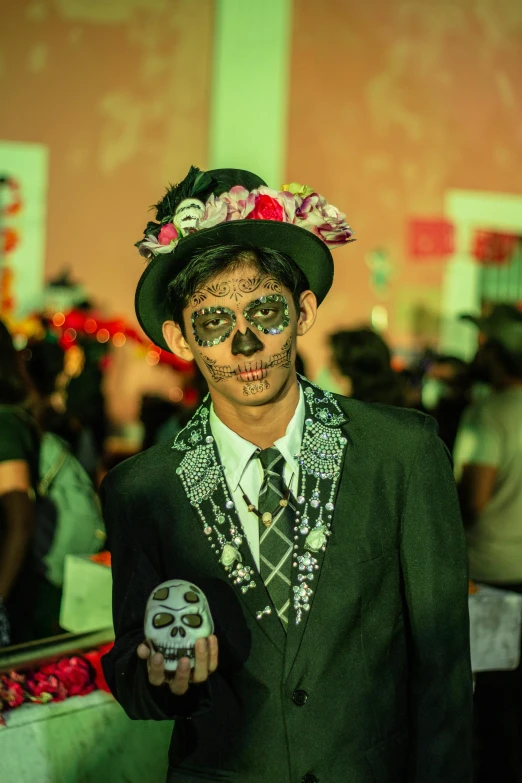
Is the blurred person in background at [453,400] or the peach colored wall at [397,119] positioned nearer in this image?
the blurred person in background at [453,400]

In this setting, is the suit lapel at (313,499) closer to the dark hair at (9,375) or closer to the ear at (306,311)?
the ear at (306,311)

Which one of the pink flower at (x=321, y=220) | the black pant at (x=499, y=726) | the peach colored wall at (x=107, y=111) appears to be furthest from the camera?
the peach colored wall at (x=107, y=111)

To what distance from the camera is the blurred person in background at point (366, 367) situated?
4.57m

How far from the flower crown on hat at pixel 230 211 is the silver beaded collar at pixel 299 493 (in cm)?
37

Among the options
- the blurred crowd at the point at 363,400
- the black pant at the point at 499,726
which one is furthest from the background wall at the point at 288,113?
the black pant at the point at 499,726

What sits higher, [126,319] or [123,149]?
[123,149]

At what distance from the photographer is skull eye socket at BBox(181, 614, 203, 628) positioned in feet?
5.47

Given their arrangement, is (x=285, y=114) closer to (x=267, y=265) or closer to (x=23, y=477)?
(x=23, y=477)

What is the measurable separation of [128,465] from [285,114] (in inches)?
283

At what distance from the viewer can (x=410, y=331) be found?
9.20 m

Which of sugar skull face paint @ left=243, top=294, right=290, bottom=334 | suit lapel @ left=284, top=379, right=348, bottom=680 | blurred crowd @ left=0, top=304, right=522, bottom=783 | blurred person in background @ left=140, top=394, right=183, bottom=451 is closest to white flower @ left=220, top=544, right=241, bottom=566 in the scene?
suit lapel @ left=284, top=379, right=348, bottom=680

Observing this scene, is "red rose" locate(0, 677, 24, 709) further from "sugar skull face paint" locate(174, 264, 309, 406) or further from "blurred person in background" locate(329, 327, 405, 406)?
"blurred person in background" locate(329, 327, 405, 406)

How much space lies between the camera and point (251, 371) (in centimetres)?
204

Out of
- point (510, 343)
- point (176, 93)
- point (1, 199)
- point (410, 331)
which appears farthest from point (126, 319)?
point (510, 343)
